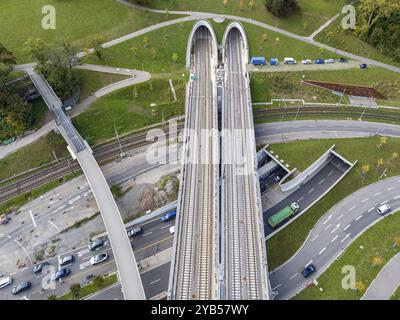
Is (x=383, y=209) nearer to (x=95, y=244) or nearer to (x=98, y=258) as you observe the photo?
(x=98, y=258)

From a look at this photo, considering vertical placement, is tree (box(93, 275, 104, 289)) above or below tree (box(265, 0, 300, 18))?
below

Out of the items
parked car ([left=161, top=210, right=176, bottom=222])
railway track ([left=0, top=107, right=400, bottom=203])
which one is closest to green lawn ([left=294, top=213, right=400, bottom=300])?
parked car ([left=161, top=210, right=176, bottom=222])

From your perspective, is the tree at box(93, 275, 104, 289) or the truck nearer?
the tree at box(93, 275, 104, 289)

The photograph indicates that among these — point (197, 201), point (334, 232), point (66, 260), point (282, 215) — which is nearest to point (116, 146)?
point (197, 201)

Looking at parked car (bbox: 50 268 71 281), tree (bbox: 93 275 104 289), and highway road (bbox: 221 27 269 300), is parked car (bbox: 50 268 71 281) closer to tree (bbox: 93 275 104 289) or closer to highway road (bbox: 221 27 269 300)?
tree (bbox: 93 275 104 289)

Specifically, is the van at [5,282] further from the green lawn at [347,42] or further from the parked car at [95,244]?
the green lawn at [347,42]
